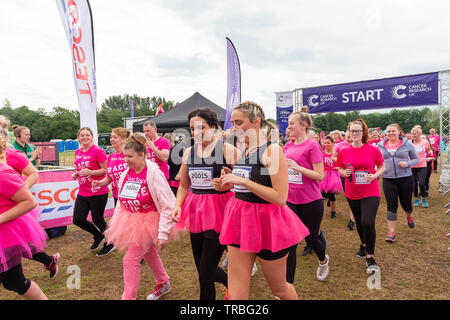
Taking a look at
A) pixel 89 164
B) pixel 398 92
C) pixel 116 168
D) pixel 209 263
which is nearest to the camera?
pixel 209 263

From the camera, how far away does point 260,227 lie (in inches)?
84.2

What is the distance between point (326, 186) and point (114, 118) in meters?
94.1

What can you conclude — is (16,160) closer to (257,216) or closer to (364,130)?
(257,216)

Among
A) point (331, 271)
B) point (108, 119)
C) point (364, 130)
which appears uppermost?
point (108, 119)

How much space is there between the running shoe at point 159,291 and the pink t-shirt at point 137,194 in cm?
107

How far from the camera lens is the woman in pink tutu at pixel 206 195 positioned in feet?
8.59

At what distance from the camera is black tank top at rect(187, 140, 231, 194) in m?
2.77

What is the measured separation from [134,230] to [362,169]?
3.23 metres

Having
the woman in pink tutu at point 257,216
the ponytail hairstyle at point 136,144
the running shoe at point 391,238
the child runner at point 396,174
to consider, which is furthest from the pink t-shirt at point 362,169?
the ponytail hairstyle at point 136,144

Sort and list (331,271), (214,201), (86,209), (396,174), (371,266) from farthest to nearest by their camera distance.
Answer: (396,174), (86,209), (331,271), (371,266), (214,201)

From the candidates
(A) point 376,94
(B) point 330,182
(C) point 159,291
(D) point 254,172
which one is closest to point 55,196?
(C) point 159,291

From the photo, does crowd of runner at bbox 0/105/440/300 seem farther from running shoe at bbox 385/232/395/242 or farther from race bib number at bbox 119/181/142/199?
running shoe at bbox 385/232/395/242

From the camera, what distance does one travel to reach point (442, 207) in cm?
795

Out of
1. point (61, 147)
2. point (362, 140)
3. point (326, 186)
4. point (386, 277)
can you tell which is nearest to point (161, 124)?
point (326, 186)
